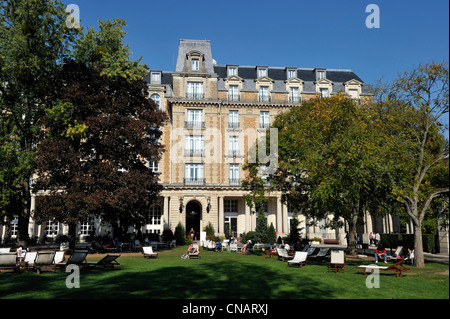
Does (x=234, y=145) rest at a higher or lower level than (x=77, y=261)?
higher

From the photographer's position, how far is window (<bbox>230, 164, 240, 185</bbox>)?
142 feet

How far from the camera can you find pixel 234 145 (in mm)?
44125

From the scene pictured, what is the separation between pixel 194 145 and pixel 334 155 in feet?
86.6

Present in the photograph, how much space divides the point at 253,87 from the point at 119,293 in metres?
38.4

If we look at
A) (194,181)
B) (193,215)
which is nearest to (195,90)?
(194,181)

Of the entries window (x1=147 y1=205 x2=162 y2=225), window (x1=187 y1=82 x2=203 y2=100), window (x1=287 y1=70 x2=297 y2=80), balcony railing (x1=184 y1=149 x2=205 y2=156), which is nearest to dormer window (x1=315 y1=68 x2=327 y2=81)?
window (x1=287 y1=70 x2=297 y2=80)

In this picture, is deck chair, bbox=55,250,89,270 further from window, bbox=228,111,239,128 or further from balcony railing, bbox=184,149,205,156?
window, bbox=228,111,239,128

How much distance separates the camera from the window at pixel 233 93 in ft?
148

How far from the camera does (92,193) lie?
74.7 feet

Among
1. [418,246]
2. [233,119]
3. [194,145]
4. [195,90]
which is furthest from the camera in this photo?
[233,119]

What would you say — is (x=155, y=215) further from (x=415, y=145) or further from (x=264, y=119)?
(x=415, y=145)

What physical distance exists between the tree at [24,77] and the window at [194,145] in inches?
767

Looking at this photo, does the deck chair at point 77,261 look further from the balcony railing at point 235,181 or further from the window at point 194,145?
the balcony railing at point 235,181
